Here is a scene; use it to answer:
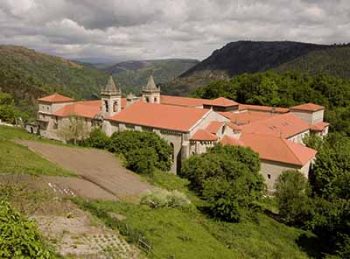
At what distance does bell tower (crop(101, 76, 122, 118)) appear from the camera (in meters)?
54.1

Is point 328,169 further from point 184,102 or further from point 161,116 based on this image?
point 184,102

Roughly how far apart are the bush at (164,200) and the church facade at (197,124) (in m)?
15.0

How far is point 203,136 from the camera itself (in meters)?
44.5

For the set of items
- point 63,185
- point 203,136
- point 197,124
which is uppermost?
point 197,124

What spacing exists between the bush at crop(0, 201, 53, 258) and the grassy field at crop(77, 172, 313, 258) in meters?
10.7

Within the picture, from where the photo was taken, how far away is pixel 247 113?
69.7 meters

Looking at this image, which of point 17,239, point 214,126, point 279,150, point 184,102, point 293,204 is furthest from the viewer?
point 184,102

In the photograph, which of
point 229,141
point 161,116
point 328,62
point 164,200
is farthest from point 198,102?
point 328,62

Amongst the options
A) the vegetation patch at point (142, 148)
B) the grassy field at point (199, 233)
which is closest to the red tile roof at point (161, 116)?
the vegetation patch at point (142, 148)

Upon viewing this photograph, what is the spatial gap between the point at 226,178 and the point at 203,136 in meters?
7.67

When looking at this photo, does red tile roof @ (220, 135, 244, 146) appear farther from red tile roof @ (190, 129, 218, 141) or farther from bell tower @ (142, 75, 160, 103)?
bell tower @ (142, 75, 160, 103)

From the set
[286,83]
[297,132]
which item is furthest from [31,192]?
[286,83]

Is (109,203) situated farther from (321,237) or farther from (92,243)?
(321,237)

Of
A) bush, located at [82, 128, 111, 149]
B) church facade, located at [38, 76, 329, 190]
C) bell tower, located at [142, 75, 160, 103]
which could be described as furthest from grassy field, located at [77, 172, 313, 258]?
bell tower, located at [142, 75, 160, 103]
